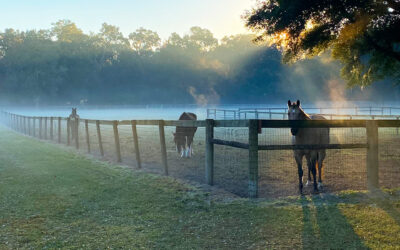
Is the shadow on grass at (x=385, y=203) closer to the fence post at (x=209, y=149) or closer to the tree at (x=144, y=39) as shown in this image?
the fence post at (x=209, y=149)

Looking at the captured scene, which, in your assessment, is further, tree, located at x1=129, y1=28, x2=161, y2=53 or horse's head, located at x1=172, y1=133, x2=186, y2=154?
tree, located at x1=129, y1=28, x2=161, y2=53

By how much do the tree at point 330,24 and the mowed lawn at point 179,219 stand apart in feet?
17.2

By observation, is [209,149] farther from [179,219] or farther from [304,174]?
[304,174]

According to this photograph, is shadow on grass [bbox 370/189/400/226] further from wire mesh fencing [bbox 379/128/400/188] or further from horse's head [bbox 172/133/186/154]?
horse's head [bbox 172/133/186/154]

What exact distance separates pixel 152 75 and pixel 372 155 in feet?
242

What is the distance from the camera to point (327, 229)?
4.28 m

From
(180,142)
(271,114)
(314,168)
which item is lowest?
(314,168)

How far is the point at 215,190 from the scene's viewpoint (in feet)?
21.5

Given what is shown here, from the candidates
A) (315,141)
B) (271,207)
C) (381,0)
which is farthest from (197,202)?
(381,0)

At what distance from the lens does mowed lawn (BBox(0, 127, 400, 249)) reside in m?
3.98

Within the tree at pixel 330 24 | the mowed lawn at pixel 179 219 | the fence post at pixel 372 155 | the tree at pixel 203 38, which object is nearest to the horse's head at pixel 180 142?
the tree at pixel 330 24

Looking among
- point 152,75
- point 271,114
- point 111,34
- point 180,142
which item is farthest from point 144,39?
point 180,142

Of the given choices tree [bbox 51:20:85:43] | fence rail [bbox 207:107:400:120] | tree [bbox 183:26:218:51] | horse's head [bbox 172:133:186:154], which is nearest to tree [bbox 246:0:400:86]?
fence rail [bbox 207:107:400:120]

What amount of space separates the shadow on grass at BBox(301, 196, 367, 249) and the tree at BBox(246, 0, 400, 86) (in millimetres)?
5908
